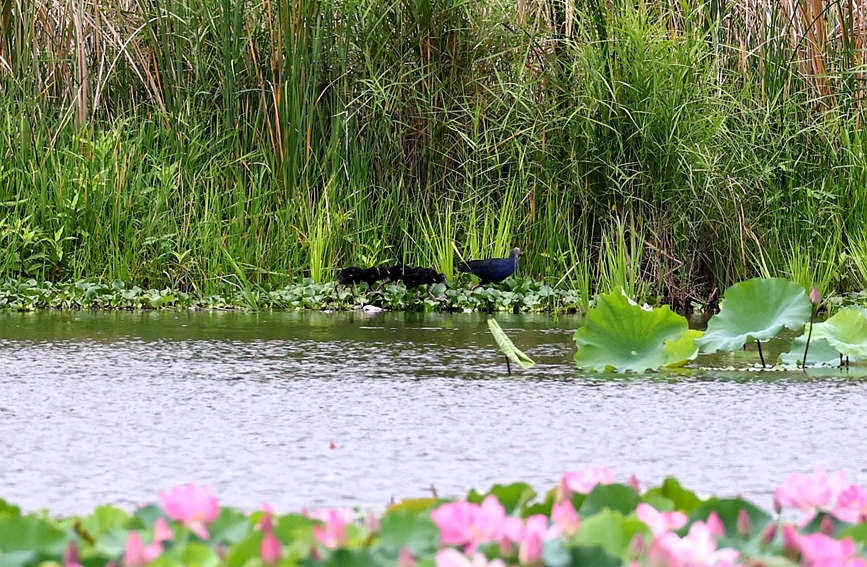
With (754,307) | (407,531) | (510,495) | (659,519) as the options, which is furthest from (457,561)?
(754,307)

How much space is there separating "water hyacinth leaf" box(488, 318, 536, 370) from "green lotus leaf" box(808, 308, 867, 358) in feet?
2.90

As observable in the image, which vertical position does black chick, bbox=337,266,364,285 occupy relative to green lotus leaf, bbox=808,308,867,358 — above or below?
above

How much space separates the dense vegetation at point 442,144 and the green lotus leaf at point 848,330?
77.9 inches

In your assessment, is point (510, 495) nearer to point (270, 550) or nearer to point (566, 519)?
point (566, 519)

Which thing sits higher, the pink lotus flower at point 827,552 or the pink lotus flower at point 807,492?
the pink lotus flower at point 807,492

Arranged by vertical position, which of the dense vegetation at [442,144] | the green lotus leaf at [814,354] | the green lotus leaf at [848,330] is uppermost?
the dense vegetation at [442,144]

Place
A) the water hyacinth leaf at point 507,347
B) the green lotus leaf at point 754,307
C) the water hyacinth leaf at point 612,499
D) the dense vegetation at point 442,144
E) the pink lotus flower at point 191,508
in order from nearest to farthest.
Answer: the pink lotus flower at point 191,508 → the water hyacinth leaf at point 612,499 → the water hyacinth leaf at point 507,347 → the green lotus leaf at point 754,307 → the dense vegetation at point 442,144

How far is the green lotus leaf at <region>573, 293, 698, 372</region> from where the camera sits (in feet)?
13.1

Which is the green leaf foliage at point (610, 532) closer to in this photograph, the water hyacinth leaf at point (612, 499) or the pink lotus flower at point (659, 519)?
the pink lotus flower at point (659, 519)

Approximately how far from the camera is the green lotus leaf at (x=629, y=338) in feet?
13.1

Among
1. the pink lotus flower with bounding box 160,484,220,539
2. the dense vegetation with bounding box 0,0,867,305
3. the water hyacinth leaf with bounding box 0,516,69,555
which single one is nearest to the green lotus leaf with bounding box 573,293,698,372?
the dense vegetation with bounding box 0,0,867,305

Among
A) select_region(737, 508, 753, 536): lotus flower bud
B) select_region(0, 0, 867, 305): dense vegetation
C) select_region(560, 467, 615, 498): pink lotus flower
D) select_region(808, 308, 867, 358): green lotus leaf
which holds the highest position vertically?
select_region(0, 0, 867, 305): dense vegetation

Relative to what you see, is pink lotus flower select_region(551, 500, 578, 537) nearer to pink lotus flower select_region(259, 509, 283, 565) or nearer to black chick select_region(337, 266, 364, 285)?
pink lotus flower select_region(259, 509, 283, 565)

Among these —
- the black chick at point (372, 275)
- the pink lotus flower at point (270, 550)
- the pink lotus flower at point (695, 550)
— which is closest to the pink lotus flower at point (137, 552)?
the pink lotus flower at point (270, 550)
